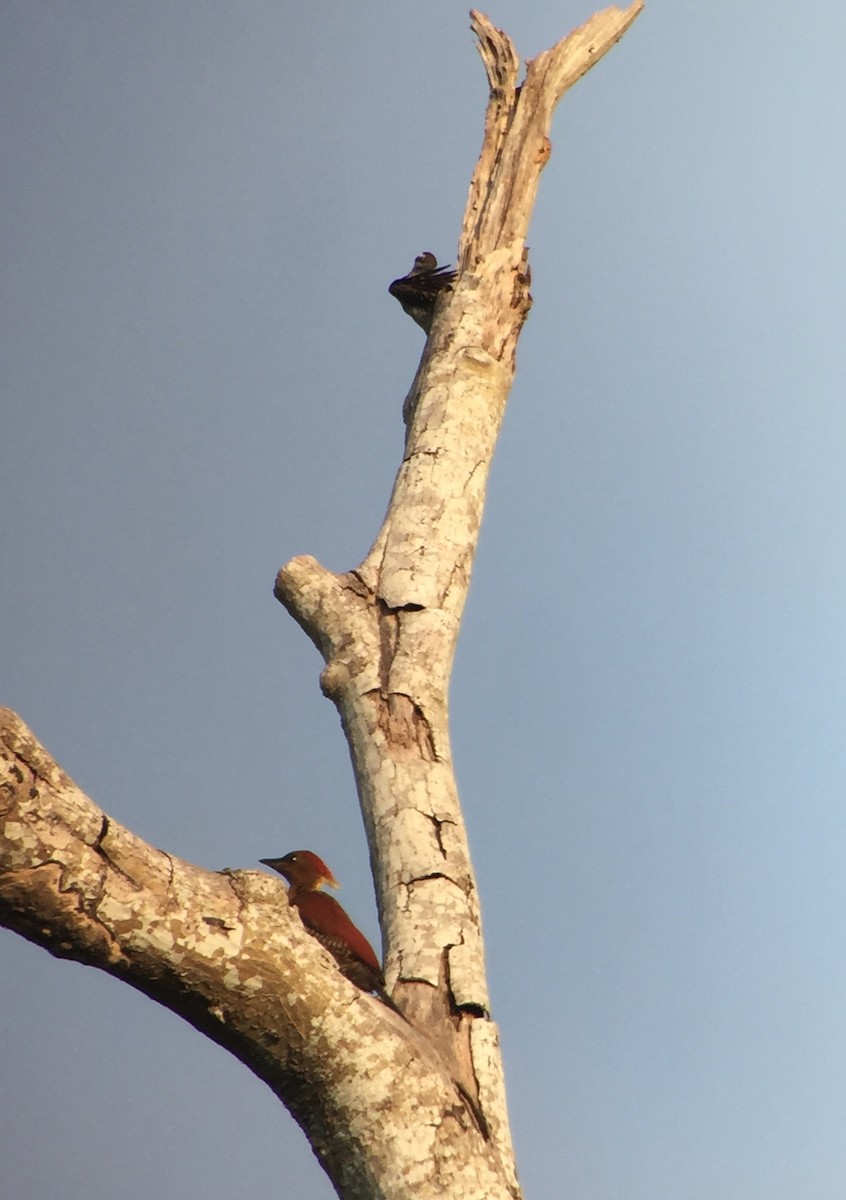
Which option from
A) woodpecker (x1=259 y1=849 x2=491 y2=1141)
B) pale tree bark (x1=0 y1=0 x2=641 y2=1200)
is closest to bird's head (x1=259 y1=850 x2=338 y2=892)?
woodpecker (x1=259 y1=849 x2=491 y2=1141)

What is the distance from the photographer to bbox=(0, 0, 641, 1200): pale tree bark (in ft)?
5.91

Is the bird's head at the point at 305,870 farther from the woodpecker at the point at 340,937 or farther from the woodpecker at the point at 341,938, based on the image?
the woodpecker at the point at 341,938

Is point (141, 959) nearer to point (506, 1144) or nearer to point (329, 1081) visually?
point (329, 1081)

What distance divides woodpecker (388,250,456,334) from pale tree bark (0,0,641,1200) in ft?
1.13

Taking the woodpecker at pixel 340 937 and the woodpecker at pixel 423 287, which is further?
the woodpecker at pixel 423 287

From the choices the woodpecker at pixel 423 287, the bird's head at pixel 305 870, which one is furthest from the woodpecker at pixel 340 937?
the woodpecker at pixel 423 287

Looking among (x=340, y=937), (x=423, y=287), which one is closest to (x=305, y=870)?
(x=340, y=937)

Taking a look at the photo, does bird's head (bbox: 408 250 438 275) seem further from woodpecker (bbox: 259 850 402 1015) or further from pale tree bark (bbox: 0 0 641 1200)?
woodpecker (bbox: 259 850 402 1015)

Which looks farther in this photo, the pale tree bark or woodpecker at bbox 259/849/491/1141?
woodpecker at bbox 259/849/491/1141

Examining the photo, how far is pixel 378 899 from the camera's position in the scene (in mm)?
2625

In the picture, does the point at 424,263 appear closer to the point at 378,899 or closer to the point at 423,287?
the point at 423,287

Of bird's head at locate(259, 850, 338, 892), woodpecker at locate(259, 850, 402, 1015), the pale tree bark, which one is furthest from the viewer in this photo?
bird's head at locate(259, 850, 338, 892)

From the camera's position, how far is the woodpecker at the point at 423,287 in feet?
12.9

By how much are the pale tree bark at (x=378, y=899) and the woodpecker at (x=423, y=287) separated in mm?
344
